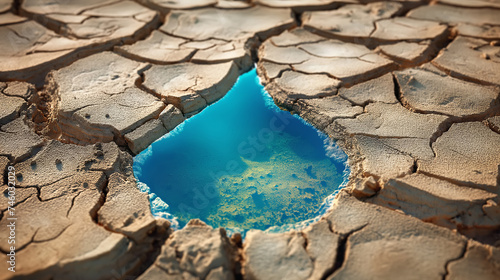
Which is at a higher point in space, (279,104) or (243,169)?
(279,104)

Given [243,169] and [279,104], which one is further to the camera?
[279,104]

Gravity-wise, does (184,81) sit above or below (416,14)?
below

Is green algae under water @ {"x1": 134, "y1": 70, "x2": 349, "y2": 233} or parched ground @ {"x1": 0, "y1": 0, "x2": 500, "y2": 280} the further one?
green algae under water @ {"x1": 134, "y1": 70, "x2": 349, "y2": 233}

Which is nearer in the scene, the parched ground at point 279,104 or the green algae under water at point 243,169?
the parched ground at point 279,104

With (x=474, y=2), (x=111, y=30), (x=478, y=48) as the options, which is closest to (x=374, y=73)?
(x=478, y=48)

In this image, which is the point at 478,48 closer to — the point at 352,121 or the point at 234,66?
the point at 352,121
